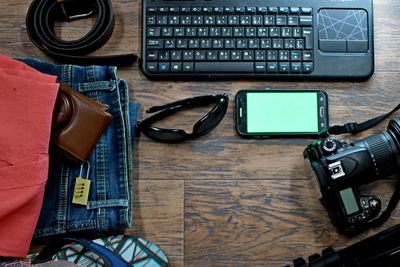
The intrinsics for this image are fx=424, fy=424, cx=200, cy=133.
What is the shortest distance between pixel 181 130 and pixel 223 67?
14cm

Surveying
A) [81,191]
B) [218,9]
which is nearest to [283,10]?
[218,9]

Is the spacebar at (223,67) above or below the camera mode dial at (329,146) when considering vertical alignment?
above

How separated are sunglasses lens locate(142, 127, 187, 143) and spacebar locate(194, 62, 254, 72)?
0.12 meters

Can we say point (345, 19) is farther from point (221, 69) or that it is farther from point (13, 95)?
point (13, 95)

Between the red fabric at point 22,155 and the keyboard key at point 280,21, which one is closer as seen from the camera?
the red fabric at point 22,155

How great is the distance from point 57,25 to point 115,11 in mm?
113

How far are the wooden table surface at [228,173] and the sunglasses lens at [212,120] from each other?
1cm

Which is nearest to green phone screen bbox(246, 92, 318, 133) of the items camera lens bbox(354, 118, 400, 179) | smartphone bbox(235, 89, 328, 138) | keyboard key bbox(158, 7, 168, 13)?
smartphone bbox(235, 89, 328, 138)

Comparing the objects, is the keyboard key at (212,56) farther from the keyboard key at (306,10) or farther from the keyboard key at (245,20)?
the keyboard key at (306,10)

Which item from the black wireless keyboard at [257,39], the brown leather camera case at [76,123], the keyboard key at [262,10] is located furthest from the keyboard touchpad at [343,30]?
the brown leather camera case at [76,123]

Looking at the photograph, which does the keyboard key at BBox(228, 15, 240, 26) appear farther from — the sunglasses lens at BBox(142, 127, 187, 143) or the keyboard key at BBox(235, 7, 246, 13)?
the sunglasses lens at BBox(142, 127, 187, 143)

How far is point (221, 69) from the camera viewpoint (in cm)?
77

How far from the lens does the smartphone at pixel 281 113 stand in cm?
77

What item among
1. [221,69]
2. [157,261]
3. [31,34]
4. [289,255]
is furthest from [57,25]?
[289,255]
